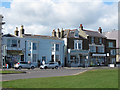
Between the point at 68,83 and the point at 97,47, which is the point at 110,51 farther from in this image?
the point at 68,83

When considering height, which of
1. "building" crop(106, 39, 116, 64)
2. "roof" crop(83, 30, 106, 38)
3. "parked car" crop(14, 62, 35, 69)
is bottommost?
"parked car" crop(14, 62, 35, 69)

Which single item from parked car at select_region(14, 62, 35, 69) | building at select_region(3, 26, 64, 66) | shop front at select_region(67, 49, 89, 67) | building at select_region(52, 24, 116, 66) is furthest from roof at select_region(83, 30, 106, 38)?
parked car at select_region(14, 62, 35, 69)

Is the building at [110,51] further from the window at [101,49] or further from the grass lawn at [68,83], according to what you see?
the grass lawn at [68,83]

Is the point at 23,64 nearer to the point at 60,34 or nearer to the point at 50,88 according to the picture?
the point at 60,34

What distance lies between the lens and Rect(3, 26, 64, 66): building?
48.8 metres

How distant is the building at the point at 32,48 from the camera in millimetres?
48844

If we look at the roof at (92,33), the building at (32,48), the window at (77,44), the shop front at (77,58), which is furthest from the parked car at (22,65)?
the roof at (92,33)

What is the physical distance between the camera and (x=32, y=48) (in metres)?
51.4

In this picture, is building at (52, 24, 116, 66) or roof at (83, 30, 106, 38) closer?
building at (52, 24, 116, 66)

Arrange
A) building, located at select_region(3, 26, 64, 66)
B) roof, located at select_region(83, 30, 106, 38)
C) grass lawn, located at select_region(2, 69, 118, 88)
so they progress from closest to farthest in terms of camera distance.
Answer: grass lawn, located at select_region(2, 69, 118, 88)
building, located at select_region(3, 26, 64, 66)
roof, located at select_region(83, 30, 106, 38)

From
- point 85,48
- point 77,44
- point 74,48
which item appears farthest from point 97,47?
point 74,48

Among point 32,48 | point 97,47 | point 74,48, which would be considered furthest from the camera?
point 97,47

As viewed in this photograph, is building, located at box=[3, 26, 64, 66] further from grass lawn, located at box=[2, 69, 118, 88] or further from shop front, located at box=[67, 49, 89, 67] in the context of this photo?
grass lawn, located at box=[2, 69, 118, 88]

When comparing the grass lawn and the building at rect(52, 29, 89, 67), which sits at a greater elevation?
the building at rect(52, 29, 89, 67)
